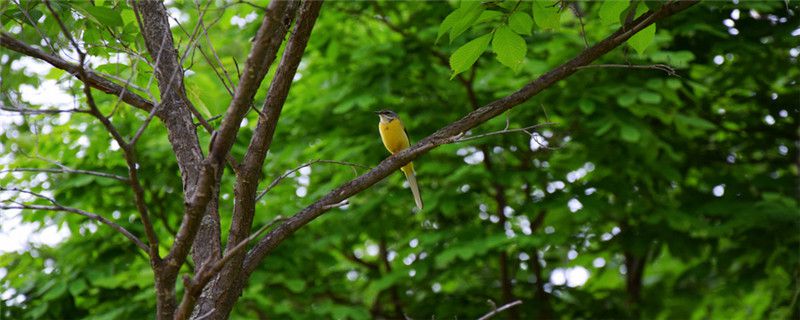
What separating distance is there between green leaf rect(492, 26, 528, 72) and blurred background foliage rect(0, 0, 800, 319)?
2.87 m

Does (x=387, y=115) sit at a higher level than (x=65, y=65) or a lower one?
lower

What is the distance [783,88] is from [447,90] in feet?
11.2

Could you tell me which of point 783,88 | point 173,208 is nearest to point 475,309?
point 173,208

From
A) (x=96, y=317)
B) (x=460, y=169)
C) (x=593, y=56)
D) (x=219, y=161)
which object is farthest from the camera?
(x=460, y=169)

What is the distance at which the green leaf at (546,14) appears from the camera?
335 cm

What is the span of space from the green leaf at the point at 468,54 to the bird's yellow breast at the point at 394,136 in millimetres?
2704

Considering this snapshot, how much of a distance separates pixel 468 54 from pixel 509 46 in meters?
0.18

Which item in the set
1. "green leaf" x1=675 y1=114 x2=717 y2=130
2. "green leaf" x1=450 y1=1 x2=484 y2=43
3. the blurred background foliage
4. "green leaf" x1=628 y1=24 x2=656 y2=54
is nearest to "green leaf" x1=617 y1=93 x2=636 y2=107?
the blurred background foliage

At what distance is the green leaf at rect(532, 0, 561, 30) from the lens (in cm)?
335

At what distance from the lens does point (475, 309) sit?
7281mm

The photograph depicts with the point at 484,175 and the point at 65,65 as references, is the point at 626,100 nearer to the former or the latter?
the point at 484,175

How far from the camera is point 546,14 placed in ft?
11.1

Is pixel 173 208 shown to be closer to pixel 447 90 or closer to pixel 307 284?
pixel 307 284

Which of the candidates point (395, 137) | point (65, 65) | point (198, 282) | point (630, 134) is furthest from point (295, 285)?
point (198, 282)
